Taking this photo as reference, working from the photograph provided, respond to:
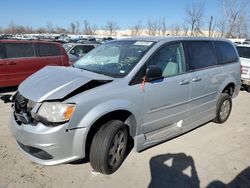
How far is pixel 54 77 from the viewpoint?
11.8ft

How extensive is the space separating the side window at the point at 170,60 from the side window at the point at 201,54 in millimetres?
216

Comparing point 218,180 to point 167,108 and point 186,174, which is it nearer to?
point 186,174

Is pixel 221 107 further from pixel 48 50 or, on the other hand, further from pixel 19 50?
pixel 19 50

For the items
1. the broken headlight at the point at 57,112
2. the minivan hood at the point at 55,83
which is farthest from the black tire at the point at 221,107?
the broken headlight at the point at 57,112

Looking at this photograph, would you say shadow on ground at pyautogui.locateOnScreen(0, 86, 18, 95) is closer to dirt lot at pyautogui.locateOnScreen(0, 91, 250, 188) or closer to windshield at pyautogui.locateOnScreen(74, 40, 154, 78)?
dirt lot at pyautogui.locateOnScreen(0, 91, 250, 188)

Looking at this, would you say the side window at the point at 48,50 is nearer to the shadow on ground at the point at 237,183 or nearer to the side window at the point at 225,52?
the side window at the point at 225,52

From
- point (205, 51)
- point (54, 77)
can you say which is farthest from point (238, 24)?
point (54, 77)

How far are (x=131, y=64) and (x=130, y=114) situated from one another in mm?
720

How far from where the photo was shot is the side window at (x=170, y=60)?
13.3 ft

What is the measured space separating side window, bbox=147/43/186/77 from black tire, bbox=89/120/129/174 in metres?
1.11

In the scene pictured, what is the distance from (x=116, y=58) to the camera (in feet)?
13.8

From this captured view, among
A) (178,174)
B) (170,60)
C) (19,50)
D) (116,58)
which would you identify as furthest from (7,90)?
(178,174)

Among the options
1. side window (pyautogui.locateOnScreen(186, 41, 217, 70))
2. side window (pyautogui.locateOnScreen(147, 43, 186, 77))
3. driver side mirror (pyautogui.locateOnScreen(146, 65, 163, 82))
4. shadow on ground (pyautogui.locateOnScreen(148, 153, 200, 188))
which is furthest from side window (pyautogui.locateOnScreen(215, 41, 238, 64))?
shadow on ground (pyautogui.locateOnScreen(148, 153, 200, 188))

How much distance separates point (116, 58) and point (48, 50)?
19.2ft
